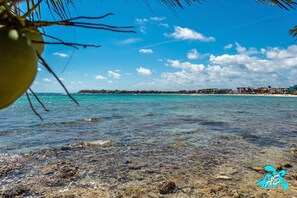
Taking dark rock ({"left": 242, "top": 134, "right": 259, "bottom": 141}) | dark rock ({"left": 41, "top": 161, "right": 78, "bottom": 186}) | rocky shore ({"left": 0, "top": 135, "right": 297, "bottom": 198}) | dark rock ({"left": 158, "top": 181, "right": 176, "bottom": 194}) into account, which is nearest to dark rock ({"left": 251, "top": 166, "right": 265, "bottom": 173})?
rocky shore ({"left": 0, "top": 135, "right": 297, "bottom": 198})

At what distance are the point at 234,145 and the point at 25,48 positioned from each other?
905 cm

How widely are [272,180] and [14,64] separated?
20.1 feet

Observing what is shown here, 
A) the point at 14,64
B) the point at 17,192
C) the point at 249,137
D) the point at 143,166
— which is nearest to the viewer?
the point at 14,64

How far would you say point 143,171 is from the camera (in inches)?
230

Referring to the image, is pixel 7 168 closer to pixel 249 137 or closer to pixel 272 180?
pixel 272 180

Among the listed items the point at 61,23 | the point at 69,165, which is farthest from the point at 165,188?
the point at 61,23

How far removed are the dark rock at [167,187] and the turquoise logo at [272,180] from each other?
161 centimetres

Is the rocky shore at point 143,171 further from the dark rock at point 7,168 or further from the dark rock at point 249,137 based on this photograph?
the dark rock at point 249,137

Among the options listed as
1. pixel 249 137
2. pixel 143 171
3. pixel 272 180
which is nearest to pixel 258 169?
pixel 272 180

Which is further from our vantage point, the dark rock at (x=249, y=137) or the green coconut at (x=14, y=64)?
the dark rock at (x=249, y=137)

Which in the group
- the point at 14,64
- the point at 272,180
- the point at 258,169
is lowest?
the point at 272,180

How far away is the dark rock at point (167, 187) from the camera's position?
4.75m

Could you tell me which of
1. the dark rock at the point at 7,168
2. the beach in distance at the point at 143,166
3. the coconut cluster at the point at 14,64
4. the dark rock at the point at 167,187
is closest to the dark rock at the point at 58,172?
the beach in distance at the point at 143,166

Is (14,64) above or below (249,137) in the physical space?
above
